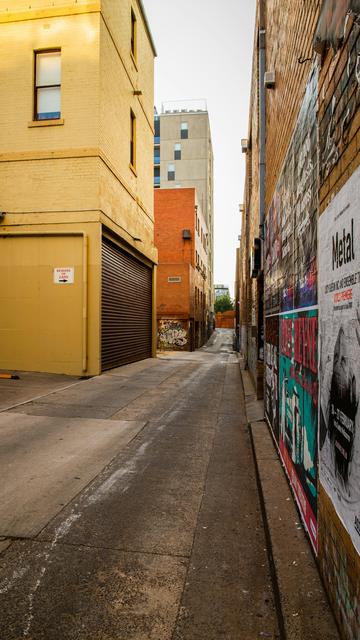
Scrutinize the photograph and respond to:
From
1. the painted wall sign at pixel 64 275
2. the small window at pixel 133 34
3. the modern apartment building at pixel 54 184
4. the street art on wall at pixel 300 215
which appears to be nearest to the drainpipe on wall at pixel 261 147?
the street art on wall at pixel 300 215

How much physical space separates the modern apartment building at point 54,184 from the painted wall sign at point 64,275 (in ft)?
0.10

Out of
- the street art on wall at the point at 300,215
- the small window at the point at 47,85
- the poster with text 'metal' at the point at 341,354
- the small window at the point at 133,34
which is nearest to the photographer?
the poster with text 'metal' at the point at 341,354

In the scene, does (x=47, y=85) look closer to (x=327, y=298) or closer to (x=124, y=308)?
(x=124, y=308)

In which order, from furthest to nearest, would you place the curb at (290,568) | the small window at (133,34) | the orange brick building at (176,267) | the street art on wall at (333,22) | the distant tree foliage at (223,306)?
the distant tree foliage at (223,306)
the orange brick building at (176,267)
the small window at (133,34)
the curb at (290,568)
the street art on wall at (333,22)

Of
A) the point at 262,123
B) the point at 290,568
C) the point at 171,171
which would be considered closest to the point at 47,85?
the point at 262,123

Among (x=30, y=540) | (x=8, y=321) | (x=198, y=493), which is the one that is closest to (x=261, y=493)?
(x=198, y=493)

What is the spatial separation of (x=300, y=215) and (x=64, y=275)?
31.5 ft

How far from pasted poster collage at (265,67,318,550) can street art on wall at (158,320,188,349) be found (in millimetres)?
29181

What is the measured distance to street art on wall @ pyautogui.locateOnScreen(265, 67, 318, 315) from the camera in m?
3.04

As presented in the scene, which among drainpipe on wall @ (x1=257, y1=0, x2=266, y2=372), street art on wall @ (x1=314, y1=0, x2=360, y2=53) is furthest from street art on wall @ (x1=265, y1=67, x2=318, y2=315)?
drainpipe on wall @ (x1=257, y1=0, x2=266, y2=372)

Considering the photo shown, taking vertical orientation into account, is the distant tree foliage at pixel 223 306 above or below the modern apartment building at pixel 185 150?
below

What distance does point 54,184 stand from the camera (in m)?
12.3

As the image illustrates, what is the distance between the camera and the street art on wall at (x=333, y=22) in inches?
79.1

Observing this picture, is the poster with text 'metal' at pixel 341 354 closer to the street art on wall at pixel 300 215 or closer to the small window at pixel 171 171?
the street art on wall at pixel 300 215
